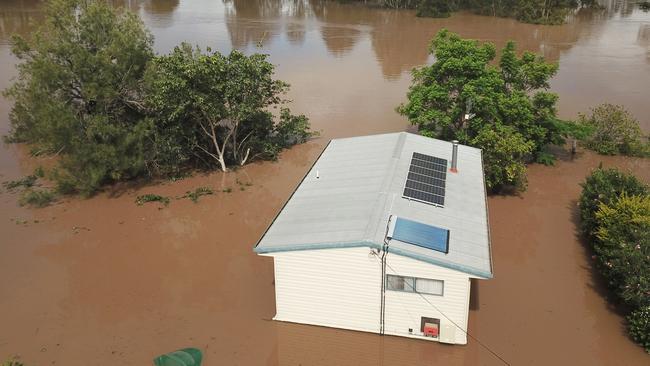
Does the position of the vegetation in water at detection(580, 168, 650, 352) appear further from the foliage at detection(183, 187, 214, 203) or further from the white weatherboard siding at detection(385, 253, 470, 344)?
the foliage at detection(183, 187, 214, 203)

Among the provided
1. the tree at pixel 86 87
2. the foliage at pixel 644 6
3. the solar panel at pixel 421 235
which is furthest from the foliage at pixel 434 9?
the solar panel at pixel 421 235

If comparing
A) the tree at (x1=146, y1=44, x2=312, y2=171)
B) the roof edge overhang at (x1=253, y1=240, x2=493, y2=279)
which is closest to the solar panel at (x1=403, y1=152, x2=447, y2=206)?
the roof edge overhang at (x1=253, y1=240, x2=493, y2=279)

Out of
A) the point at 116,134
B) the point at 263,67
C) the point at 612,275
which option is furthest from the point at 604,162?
the point at 116,134

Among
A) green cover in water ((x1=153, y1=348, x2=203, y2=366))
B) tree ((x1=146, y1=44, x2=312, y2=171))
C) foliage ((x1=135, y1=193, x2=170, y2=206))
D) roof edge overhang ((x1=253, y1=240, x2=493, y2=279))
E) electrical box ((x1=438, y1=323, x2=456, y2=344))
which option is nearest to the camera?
roof edge overhang ((x1=253, y1=240, x2=493, y2=279))

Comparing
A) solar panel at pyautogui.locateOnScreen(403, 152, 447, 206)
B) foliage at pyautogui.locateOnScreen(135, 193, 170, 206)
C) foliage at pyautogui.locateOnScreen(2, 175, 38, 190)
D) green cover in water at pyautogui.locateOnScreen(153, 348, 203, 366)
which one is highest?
solar panel at pyautogui.locateOnScreen(403, 152, 447, 206)

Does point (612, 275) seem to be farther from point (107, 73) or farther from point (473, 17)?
point (473, 17)

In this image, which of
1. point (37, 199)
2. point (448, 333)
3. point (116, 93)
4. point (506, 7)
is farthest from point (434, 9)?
point (448, 333)

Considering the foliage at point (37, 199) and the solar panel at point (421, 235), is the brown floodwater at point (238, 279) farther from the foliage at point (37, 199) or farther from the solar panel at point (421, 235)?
the solar panel at point (421, 235)
